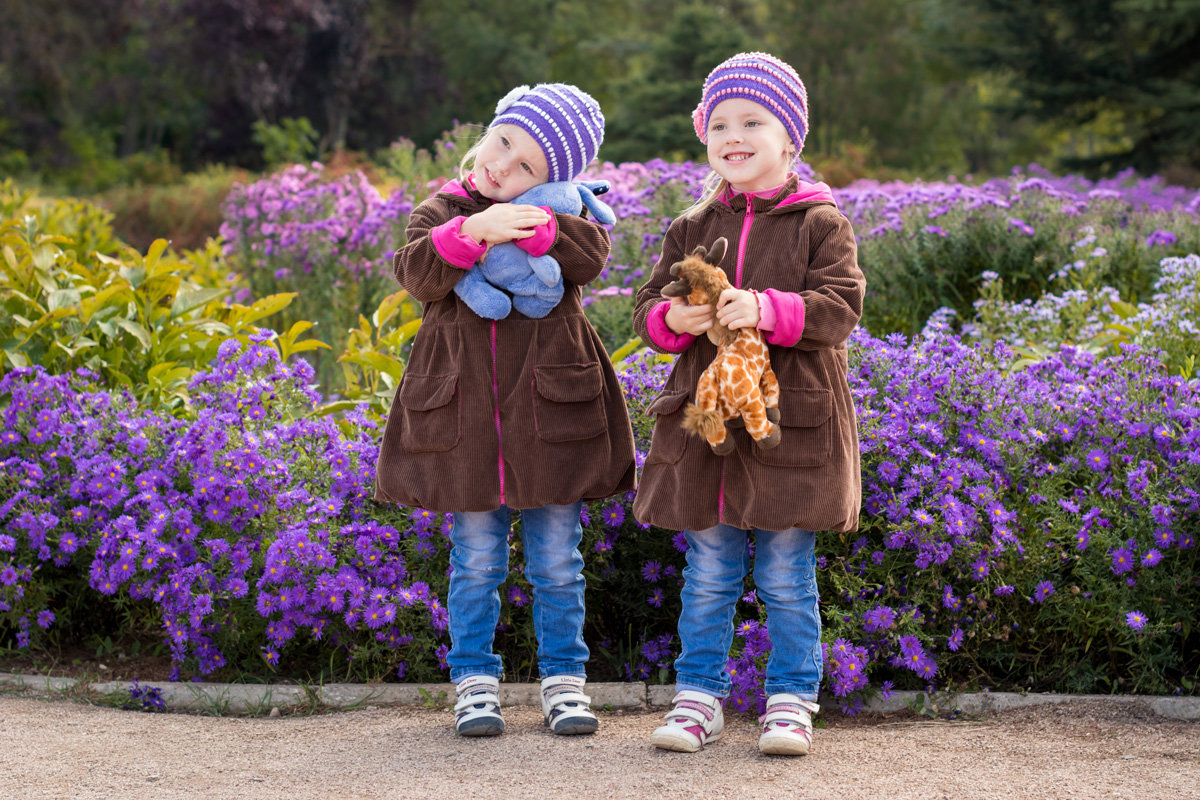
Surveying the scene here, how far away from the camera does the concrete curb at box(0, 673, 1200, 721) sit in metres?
2.88

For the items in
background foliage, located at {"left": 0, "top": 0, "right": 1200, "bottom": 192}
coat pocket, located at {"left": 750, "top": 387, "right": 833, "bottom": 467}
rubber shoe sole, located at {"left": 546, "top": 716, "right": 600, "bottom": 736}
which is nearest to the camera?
coat pocket, located at {"left": 750, "top": 387, "right": 833, "bottom": 467}

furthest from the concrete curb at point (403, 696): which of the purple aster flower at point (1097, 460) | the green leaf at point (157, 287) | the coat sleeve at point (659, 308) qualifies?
the green leaf at point (157, 287)

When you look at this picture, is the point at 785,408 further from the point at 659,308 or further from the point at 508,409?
the point at 508,409

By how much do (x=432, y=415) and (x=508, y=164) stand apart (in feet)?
2.01

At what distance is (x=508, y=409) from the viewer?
2.61m

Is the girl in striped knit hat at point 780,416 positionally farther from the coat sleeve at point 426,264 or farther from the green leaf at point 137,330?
the green leaf at point 137,330

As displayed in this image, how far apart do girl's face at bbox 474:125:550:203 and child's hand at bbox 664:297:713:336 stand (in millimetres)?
480

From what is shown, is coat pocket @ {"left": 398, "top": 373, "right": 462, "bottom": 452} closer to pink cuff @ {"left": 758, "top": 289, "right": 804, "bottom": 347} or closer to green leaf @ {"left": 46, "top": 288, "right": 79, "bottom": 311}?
pink cuff @ {"left": 758, "top": 289, "right": 804, "bottom": 347}

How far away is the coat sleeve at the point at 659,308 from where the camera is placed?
8.28 feet

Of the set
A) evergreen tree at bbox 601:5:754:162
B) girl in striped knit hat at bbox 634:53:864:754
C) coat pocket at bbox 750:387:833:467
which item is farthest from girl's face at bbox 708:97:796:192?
evergreen tree at bbox 601:5:754:162

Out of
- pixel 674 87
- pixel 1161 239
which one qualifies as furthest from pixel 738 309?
pixel 674 87

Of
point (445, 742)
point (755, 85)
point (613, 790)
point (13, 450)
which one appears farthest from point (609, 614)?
point (13, 450)

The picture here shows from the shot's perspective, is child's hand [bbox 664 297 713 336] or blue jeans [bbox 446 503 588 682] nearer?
child's hand [bbox 664 297 713 336]

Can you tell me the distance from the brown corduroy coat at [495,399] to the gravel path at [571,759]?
597mm
